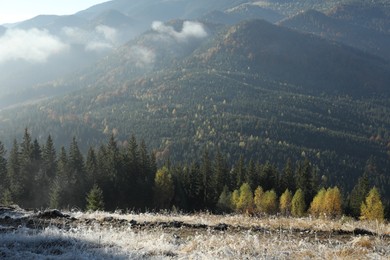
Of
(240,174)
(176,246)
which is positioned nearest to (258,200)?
(240,174)

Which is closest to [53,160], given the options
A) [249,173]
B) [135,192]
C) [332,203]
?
[135,192]

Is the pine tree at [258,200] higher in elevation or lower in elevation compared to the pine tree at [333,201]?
higher

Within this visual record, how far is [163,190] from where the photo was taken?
9219 centimetres

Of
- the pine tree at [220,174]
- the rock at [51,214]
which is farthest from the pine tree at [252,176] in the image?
the rock at [51,214]

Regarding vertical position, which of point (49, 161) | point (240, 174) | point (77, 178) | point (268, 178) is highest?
point (49, 161)

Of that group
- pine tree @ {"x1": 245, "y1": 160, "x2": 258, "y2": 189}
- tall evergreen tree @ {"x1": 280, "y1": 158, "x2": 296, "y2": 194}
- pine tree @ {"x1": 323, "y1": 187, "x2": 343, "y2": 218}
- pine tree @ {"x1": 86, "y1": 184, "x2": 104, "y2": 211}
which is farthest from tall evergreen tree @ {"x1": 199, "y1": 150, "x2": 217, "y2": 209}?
pine tree @ {"x1": 86, "y1": 184, "x2": 104, "y2": 211}

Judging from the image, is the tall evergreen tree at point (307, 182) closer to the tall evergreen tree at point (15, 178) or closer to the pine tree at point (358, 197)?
the pine tree at point (358, 197)

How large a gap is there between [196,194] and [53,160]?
33.4 m

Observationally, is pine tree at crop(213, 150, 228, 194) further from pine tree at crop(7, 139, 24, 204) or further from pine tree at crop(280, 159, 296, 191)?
pine tree at crop(7, 139, 24, 204)

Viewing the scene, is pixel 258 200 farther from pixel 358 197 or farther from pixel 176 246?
pixel 176 246

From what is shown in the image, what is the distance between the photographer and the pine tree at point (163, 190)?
9194 centimetres

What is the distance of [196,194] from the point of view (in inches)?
4072

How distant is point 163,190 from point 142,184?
15.5ft

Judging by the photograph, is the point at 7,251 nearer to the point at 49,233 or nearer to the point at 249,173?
the point at 49,233
